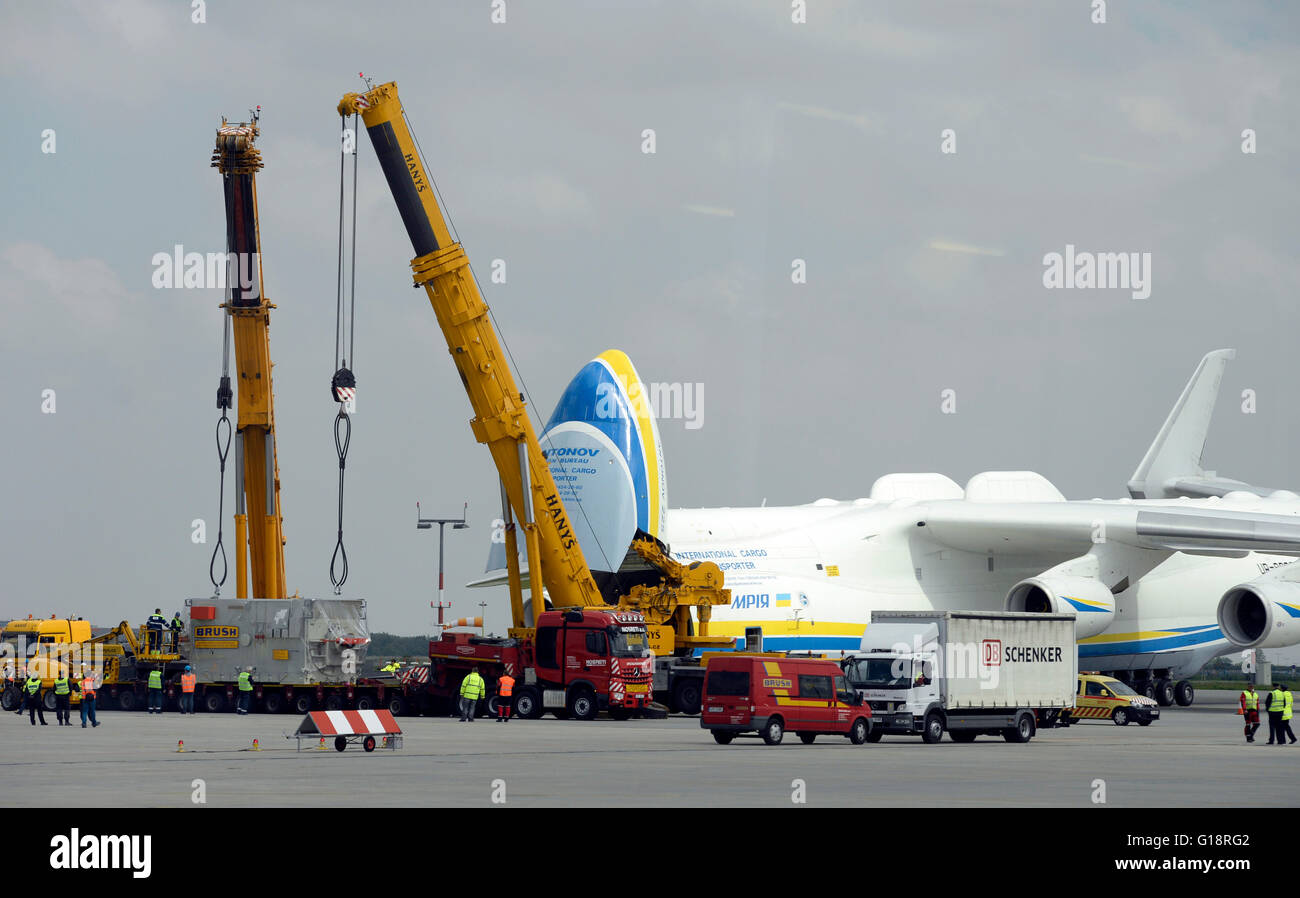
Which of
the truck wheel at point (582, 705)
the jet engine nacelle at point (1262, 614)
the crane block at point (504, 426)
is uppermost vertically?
the crane block at point (504, 426)

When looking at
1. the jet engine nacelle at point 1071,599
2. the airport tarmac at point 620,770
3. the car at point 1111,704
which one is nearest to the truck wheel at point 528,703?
the airport tarmac at point 620,770

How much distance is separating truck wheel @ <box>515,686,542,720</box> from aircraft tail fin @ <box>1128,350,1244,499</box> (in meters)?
29.4

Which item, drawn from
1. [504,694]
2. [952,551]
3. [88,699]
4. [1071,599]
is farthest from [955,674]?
[952,551]

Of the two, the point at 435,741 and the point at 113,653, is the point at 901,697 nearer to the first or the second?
the point at 435,741

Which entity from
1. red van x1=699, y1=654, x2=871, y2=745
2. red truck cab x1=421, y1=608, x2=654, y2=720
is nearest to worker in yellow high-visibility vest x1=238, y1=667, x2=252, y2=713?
red truck cab x1=421, y1=608, x2=654, y2=720

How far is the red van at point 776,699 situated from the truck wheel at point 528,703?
10.3 meters

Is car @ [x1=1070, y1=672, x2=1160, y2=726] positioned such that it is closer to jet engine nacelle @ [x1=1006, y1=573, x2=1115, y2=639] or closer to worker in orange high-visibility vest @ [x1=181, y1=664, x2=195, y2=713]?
jet engine nacelle @ [x1=1006, y1=573, x2=1115, y2=639]

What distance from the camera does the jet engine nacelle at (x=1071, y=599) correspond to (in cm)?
4412

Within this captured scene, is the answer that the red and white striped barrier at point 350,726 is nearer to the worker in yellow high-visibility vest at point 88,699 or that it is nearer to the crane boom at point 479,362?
the worker in yellow high-visibility vest at point 88,699

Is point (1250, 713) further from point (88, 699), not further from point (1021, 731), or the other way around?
point (88, 699)

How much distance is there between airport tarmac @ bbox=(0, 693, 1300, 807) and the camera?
1808cm

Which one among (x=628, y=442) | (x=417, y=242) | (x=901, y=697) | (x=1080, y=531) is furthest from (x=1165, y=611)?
(x=417, y=242)
